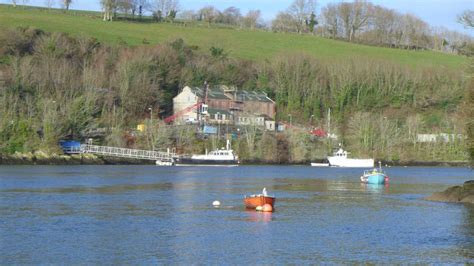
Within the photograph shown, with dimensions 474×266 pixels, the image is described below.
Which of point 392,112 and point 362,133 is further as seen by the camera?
point 392,112

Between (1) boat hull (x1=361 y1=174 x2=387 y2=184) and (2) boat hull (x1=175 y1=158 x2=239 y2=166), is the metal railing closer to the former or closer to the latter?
(2) boat hull (x1=175 y1=158 x2=239 y2=166)

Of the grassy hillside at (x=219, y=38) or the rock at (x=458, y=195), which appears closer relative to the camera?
the rock at (x=458, y=195)

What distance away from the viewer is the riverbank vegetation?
119 meters

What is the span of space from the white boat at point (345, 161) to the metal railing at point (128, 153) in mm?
23619

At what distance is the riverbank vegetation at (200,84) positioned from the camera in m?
119

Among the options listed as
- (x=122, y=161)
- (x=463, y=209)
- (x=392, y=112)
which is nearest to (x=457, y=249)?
(x=463, y=209)

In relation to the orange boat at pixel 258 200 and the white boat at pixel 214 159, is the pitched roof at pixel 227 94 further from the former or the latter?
the orange boat at pixel 258 200

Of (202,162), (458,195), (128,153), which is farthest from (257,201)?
(202,162)

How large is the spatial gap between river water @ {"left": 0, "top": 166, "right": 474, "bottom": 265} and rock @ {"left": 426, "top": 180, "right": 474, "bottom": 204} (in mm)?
1702

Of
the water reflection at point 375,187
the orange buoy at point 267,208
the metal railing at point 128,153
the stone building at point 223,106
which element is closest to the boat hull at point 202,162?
the metal railing at point 128,153

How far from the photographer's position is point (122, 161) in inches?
4712

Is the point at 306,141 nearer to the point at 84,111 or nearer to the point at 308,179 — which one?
the point at 84,111

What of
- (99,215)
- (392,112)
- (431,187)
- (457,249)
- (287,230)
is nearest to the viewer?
(457,249)

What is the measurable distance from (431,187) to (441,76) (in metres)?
87.7
